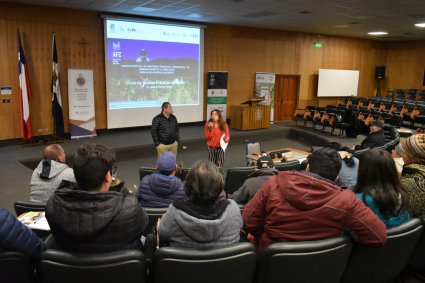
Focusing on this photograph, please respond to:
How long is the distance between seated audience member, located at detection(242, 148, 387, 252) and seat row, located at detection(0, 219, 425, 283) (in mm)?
78

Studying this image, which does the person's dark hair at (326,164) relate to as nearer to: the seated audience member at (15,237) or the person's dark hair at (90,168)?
the person's dark hair at (90,168)

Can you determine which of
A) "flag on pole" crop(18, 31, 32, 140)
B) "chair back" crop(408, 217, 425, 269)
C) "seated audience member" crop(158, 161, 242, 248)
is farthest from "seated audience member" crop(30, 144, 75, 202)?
"flag on pole" crop(18, 31, 32, 140)

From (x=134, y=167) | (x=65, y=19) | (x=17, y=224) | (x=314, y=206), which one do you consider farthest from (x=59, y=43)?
(x=314, y=206)

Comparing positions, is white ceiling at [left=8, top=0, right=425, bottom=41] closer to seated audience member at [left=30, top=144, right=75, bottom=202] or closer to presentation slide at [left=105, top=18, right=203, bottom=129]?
presentation slide at [left=105, top=18, right=203, bottom=129]

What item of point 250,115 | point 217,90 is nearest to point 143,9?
point 217,90

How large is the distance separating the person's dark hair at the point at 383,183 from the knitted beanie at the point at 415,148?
0.48 metres

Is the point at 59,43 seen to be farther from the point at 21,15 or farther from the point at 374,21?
the point at 374,21

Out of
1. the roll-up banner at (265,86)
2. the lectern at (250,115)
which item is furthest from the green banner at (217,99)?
the roll-up banner at (265,86)

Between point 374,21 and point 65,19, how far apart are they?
812 centimetres

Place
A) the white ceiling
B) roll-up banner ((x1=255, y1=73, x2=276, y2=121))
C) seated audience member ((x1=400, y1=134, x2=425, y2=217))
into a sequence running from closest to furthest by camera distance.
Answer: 1. seated audience member ((x1=400, y1=134, x2=425, y2=217))
2. the white ceiling
3. roll-up banner ((x1=255, y1=73, x2=276, y2=121))

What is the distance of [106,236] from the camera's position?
164cm

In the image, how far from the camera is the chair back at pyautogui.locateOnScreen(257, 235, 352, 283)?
5.74 ft

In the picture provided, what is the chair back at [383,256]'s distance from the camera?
197 centimetres

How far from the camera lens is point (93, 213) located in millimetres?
1588
